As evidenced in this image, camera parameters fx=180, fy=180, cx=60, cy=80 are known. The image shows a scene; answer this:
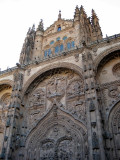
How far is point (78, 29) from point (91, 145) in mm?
16459

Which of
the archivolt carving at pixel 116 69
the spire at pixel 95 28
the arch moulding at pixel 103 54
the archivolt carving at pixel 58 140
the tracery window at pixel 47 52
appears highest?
the spire at pixel 95 28

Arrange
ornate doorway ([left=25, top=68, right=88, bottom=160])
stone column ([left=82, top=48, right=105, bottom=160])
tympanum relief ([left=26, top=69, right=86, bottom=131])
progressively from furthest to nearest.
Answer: tympanum relief ([left=26, top=69, right=86, bottom=131]), ornate doorway ([left=25, top=68, right=88, bottom=160]), stone column ([left=82, top=48, right=105, bottom=160])

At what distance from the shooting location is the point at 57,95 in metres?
14.9

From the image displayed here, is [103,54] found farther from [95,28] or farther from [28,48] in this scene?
[28,48]

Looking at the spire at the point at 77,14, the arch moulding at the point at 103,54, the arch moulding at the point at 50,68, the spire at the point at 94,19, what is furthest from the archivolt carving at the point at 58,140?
the spire at the point at 77,14

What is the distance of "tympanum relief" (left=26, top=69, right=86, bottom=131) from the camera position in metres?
13.8

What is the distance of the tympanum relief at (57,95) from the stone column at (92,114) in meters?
1.33

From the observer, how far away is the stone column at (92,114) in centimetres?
1009

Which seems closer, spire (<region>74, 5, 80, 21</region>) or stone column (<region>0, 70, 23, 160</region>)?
stone column (<region>0, 70, 23, 160</region>)

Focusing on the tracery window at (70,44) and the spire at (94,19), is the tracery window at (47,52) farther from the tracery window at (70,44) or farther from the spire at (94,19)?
the spire at (94,19)

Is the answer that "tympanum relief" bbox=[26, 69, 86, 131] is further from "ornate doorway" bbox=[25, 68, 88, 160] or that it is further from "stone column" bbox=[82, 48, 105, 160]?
"stone column" bbox=[82, 48, 105, 160]

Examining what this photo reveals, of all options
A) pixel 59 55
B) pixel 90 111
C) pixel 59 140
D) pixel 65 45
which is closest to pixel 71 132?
pixel 59 140

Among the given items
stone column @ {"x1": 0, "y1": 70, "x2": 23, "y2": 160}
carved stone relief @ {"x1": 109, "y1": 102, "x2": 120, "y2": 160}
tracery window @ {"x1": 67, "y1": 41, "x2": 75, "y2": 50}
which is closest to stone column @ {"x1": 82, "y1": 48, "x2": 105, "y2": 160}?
carved stone relief @ {"x1": 109, "y1": 102, "x2": 120, "y2": 160}

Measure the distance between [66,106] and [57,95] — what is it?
1.35 m
